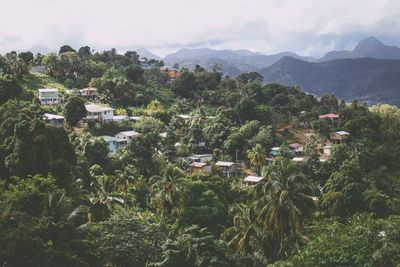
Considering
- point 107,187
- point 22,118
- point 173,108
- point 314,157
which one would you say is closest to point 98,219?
point 107,187

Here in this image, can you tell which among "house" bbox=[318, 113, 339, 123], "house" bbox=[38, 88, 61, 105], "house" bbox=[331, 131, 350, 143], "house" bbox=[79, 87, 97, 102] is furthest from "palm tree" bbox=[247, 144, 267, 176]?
"house" bbox=[38, 88, 61, 105]

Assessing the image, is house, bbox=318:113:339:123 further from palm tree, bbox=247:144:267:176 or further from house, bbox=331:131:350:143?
palm tree, bbox=247:144:267:176

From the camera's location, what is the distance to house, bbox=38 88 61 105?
81562 millimetres

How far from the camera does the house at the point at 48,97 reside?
8156cm

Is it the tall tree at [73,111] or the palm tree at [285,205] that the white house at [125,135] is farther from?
the palm tree at [285,205]

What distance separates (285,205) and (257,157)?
40.1 meters

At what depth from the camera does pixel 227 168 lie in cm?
7088

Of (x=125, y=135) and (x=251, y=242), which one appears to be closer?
(x=251, y=242)

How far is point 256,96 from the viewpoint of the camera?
339ft

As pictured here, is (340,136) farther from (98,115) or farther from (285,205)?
(285,205)

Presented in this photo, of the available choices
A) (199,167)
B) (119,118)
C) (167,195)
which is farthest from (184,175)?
(119,118)

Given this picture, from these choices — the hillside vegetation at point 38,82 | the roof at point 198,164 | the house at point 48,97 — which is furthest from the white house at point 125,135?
the hillside vegetation at point 38,82

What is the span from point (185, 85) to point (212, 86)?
7.82m

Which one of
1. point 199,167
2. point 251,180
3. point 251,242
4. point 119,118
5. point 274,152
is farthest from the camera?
point 119,118
